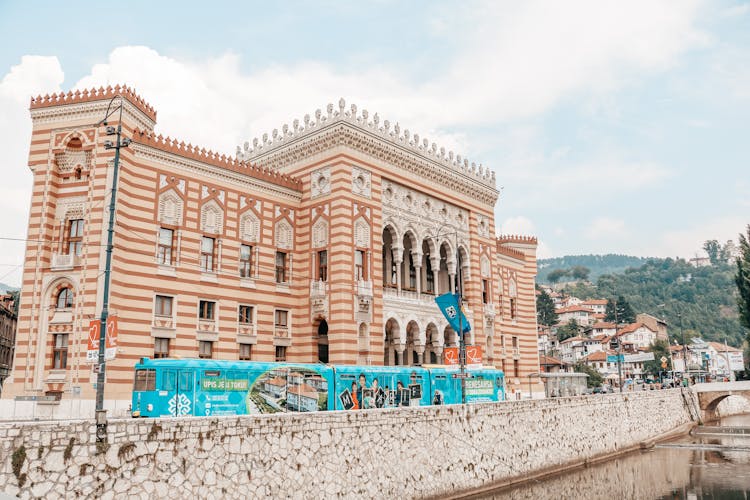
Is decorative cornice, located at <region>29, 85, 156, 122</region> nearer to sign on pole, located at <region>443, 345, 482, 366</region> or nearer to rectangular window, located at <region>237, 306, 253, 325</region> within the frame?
rectangular window, located at <region>237, 306, 253, 325</region>

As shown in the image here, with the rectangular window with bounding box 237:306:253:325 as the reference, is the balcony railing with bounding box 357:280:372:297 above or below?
above

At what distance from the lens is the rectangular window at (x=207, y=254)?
32.6 m

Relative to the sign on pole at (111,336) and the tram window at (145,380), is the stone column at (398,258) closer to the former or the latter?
the tram window at (145,380)

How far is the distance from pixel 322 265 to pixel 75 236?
13551 millimetres

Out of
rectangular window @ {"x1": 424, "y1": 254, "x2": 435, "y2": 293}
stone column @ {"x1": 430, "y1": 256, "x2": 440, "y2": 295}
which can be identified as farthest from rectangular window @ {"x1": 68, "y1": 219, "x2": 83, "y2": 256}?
rectangular window @ {"x1": 424, "y1": 254, "x2": 435, "y2": 293}

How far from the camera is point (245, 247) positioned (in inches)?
1363

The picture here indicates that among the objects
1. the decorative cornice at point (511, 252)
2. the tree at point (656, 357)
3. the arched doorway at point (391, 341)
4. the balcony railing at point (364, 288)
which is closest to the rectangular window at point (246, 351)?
the balcony railing at point (364, 288)

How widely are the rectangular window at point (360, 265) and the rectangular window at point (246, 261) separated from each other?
611 centimetres

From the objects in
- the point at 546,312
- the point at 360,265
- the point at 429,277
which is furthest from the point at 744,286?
the point at 546,312

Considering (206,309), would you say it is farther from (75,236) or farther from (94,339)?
(94,339)

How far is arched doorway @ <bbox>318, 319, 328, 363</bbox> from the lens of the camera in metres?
36.1

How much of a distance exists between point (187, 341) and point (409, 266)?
17.8 m

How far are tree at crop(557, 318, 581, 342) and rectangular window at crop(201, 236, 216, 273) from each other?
124557 millimetres

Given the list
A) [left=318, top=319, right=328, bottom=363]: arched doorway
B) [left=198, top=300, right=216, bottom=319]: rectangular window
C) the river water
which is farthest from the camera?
[left=318, top=319, right=328, bottom=363]: arched doorway
